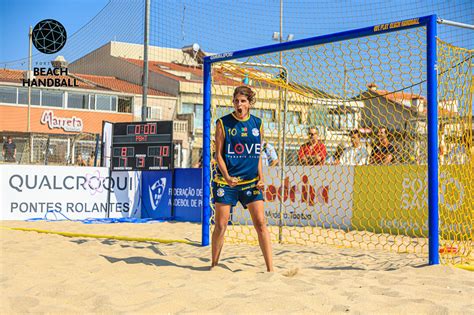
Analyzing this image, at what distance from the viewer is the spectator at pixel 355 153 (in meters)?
8.84

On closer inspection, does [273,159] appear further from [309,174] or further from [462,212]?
[462,212]

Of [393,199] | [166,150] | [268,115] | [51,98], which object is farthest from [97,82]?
[393,199]

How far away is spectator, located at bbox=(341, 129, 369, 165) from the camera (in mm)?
8844

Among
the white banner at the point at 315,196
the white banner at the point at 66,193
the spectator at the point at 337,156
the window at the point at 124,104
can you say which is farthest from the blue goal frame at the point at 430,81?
the window at the point at 124,104

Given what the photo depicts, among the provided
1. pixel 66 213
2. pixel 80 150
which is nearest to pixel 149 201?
pixel 66 213

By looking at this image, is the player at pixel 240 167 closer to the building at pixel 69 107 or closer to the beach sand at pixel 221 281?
the beach sand at pixel 221 281

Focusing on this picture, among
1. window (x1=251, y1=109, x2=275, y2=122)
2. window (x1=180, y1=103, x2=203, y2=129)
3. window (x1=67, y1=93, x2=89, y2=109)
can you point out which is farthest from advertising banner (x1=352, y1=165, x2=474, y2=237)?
window (x1=67, y1=93, x2=89, y2=109)

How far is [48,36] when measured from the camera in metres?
16.5

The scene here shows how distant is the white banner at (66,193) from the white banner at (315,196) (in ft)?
9.51

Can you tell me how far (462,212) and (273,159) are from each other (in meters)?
4.62

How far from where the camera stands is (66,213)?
11.2 m

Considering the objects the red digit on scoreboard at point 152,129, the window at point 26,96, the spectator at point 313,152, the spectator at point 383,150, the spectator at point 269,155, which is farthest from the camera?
the window at point 26,96

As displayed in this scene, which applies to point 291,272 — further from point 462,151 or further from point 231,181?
point 462,151

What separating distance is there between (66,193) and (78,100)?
26.7 meters
